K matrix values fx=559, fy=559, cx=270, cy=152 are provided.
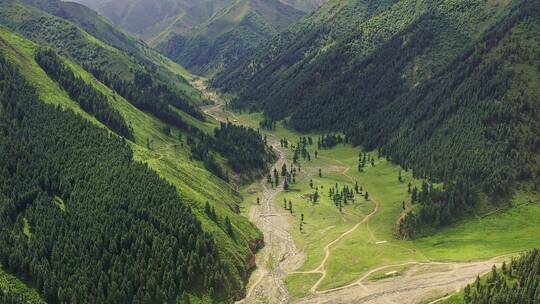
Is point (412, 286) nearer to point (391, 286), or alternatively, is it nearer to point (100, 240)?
point (391, 286)

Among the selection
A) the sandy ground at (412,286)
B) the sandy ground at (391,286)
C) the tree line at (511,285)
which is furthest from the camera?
the sandy ground at (391,286)

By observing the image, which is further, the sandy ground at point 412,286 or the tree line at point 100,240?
the sandy ground at point 412,286

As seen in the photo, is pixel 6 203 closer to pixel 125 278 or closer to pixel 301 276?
pixel 125 278

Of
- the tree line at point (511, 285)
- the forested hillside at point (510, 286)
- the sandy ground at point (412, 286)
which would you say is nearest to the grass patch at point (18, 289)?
the sandy ground at point (412, 286)

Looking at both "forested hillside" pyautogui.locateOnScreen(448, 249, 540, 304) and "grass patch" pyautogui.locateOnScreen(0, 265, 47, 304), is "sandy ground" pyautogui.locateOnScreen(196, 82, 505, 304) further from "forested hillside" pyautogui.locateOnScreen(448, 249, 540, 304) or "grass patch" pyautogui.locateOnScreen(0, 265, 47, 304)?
"grass patch" pyautogui.locateOnScreen(0, 265, 47, 304)

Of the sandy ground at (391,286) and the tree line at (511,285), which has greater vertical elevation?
the tree line at (511,285)

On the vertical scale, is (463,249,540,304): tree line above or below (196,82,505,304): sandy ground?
above

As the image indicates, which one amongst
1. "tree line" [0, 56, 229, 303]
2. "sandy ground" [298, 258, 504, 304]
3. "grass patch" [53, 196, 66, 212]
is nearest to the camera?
"tree line" [0, 56, 229, 303]

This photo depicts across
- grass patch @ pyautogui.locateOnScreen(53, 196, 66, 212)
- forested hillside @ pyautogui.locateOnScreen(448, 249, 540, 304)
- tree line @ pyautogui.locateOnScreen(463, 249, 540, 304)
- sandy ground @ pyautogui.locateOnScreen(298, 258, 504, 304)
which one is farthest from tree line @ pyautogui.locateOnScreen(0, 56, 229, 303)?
tree line @ pyautogui.locateOnScreen(463, 249, 540, 304)

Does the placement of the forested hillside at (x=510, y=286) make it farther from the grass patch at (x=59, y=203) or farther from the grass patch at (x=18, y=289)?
the grass patch at (x=59, y=203)

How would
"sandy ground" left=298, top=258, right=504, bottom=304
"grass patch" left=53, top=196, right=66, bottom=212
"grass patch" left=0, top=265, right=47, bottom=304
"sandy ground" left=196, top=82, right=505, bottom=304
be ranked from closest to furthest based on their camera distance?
1. "grass patch" left=0, top=265, right=47, bottom=304
2. "sandy ground" left=298, top=258, right=504, bottom=304
3. "sandy ground" left=196, top=82, right=505, bottom=304
4. "grass patch" left=53, top=196, right=66, bottom=212

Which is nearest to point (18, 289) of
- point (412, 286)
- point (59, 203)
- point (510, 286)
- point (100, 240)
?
point (100, 240)

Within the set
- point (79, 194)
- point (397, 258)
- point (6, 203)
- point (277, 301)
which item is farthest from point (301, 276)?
point (6, 203)
